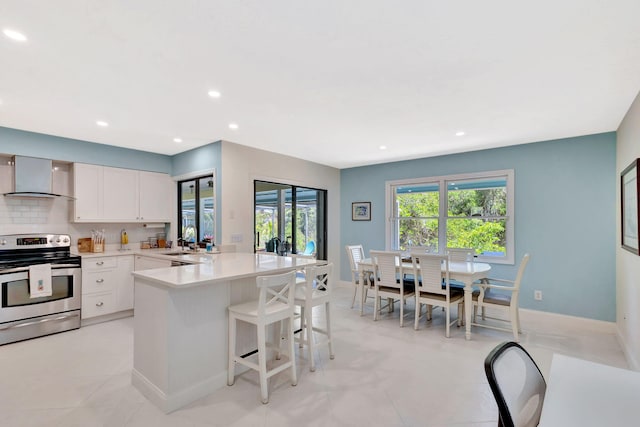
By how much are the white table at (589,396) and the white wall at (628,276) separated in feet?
6.86

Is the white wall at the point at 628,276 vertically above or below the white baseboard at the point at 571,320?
above

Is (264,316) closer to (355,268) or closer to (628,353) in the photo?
(355,268)

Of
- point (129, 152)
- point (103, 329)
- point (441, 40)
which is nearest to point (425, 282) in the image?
point (441, 40)

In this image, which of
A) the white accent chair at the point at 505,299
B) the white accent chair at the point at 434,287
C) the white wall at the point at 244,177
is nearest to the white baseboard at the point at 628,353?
the white accent chair at the point at 505,299

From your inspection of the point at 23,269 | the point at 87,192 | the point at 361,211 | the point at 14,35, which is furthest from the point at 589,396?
the point at 87,192

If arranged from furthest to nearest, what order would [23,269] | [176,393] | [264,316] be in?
[23,269] < [264,316] < [176,393]

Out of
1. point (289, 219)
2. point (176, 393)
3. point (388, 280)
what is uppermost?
point (289, 219)

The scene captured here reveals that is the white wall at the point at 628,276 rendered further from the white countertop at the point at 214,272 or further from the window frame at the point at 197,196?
the window frame at the point at 197,196

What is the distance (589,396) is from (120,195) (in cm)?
527

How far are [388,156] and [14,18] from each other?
4539mm

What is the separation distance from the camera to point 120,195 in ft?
14.9

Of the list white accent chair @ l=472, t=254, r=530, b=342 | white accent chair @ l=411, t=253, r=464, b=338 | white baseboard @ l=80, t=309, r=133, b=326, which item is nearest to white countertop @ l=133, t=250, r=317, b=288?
white accent chair @ l=411, t=253, r=464, b=338

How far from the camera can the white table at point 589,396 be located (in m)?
0.94

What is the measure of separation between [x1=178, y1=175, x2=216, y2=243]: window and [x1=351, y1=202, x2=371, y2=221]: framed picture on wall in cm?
283
